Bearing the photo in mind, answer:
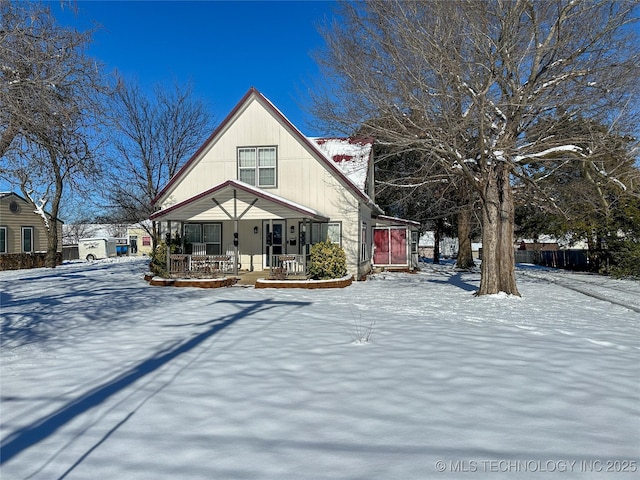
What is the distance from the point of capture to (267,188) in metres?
17.7

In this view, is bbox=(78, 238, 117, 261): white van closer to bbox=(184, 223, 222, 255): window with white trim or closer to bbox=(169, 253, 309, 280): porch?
bbox=(184, 223, 222, 255): window with white trim

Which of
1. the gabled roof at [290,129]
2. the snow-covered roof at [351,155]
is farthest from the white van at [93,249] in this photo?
the snow-covered roof at [351,155]

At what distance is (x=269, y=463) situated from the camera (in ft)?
10.4

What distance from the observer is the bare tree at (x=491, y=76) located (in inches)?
412

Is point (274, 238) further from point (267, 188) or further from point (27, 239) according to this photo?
point (27, 239)

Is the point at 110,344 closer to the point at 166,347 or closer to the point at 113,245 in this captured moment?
the point at 166,347

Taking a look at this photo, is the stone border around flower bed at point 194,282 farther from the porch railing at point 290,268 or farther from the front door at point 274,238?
the front door at point 274,238

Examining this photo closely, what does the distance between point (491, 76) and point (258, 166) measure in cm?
1004

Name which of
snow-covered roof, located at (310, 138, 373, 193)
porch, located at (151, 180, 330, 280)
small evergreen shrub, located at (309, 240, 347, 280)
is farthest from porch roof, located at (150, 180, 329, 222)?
snow-covered roof, located at (310, 138, 373, 193)

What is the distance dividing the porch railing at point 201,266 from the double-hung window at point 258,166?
352 cm

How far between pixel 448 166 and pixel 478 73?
2.65 m

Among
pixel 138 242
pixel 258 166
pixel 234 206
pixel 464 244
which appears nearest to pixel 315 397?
pixel 234 206

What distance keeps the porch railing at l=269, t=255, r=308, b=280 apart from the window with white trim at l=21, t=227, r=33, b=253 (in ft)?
71.3

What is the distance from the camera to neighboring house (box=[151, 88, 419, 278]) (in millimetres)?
17141
